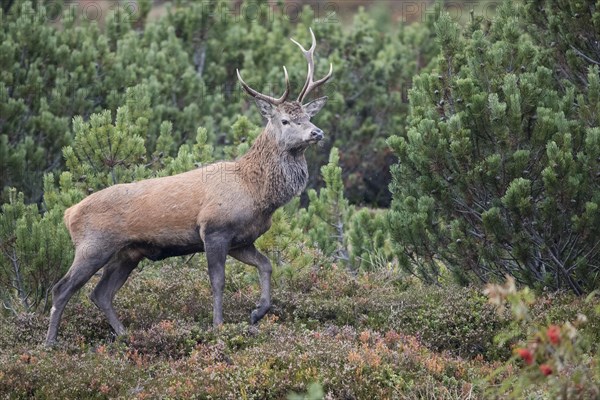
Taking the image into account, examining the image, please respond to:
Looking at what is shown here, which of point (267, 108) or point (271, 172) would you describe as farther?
point (267, 108)

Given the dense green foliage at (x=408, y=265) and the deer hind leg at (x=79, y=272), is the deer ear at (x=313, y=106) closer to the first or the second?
the dense green foliage at (x=408, y=265)

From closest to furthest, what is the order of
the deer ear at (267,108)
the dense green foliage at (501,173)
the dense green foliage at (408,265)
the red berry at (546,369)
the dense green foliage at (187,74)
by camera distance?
the red berry at (546,369)
the dense green foliage at (408,265)
the dense green foliage at (501,173)
the deer ear at (267,108)
the dense green foliage at (187,74)

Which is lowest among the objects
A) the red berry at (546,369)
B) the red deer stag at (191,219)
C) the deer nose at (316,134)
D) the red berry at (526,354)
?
the red deer stag at (191,219)

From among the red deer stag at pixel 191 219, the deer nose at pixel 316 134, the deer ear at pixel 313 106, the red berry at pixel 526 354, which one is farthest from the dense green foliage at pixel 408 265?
the deer nose at pixel 316 134

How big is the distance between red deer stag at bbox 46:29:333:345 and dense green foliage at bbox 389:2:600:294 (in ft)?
5.34

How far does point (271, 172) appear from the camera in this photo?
1080cm

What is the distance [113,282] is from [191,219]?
1.07 meters

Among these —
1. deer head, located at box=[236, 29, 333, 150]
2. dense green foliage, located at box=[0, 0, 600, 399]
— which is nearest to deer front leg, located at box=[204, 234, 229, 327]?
dense green foliage, located at box=[0, 0, 600, 399]

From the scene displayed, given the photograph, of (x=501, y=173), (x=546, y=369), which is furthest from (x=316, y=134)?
(x=546, y=369)

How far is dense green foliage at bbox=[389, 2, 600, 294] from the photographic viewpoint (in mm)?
10758

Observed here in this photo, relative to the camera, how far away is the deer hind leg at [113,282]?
34.8 ft

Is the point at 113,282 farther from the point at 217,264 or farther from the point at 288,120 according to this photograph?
the point at 288,120

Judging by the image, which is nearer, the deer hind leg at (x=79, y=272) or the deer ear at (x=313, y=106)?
the deer hind leg at (x=79, y=272)

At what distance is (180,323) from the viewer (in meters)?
10.4
